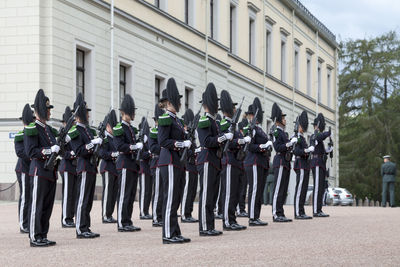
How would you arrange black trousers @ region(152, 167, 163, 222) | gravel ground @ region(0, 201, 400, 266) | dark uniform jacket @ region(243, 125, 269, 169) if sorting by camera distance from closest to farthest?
gravel ground @ region(0, 201, 400, 266) → dark uniform jacket @ region(243, 125, 269, 169) → black trousers @ region(152, 167, 163, 222)

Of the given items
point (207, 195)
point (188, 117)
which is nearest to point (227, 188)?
point (207, 195)

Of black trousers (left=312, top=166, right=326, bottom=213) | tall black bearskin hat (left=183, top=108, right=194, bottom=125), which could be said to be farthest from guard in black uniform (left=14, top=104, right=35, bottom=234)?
black trousers (left=312, top=166, right=326, bottom=213)

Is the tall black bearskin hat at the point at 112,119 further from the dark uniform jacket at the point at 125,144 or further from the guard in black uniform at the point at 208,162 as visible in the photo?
the guard in black uniform at the point at 208,162

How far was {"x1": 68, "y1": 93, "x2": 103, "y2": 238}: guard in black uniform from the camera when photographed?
481 inches

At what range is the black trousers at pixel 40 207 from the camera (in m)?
10.9

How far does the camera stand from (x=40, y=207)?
36.1ft

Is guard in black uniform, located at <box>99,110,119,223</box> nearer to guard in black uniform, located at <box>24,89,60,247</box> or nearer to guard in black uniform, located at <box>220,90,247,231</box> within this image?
guard in black uniform, located at <box>220,90,247,231</box>

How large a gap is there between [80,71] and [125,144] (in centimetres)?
1254

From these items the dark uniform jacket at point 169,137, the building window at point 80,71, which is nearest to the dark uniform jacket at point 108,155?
the dark uniform jacket at point 169,137

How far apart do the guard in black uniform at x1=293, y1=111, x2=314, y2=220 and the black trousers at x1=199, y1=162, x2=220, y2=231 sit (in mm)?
5124

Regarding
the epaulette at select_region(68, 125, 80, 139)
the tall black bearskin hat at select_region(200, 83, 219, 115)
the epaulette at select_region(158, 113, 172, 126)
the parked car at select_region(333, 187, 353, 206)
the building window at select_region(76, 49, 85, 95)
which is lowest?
the parked car at select_region(333, 187, 353, 206)

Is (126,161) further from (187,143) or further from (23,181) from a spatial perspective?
(187,143)

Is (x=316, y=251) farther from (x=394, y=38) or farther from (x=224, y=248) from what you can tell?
(x=394, y=38)

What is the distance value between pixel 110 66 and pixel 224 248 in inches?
699
